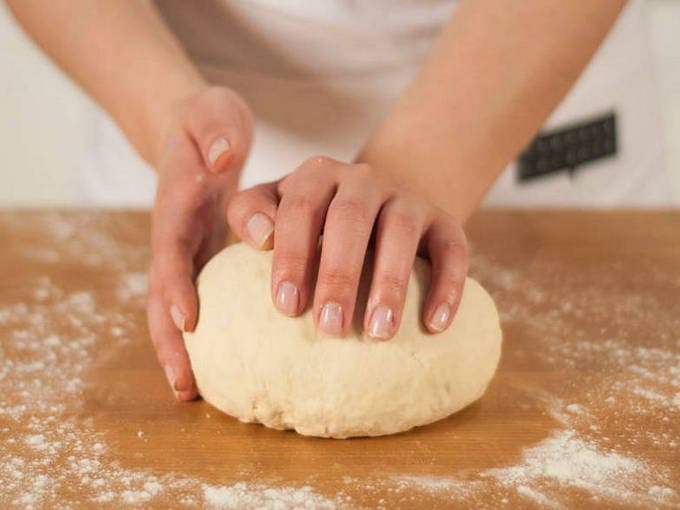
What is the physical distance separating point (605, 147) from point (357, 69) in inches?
21.9

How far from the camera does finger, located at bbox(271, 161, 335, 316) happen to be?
40.7 inches

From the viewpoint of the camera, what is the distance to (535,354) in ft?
4.25

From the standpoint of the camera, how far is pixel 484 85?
1310mm

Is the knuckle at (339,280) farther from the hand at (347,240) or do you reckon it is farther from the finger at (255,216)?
the finger at (255,216)

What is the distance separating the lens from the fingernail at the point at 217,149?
45.7 inches

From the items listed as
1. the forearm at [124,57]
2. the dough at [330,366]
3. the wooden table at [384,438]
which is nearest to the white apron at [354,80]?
the forearm at [124,57]

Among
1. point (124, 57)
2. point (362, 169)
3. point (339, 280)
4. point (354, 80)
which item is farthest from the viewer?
point (354, 80)

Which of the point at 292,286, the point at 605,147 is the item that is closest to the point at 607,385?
the point at 292,286

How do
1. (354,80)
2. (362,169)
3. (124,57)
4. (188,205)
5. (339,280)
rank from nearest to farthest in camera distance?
(339,280) → (362,169) → (188,205) → (124,57) → (354,80)

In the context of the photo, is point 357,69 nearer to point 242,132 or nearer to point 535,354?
point 242,132

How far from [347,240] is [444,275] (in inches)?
5.3

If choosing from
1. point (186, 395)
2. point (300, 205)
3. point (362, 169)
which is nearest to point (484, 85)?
point (362, 169)

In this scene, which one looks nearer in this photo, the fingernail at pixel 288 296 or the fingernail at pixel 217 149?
the fingernail at pixel 288 296

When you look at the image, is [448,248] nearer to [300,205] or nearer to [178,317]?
[300,205]
